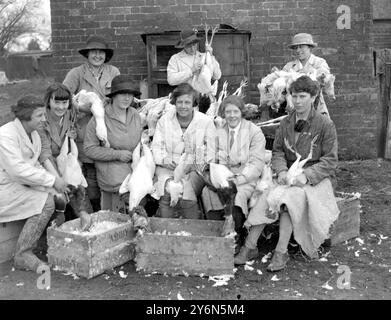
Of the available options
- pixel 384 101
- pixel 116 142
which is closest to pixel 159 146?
pixel 116 142

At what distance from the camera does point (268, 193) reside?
174 inches

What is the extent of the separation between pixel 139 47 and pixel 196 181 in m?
3.76

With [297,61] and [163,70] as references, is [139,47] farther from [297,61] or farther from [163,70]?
[297,61]

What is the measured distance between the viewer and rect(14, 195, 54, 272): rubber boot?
14.1 feet

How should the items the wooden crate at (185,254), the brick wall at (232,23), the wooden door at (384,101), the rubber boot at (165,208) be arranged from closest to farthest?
the wooden crate at (185,254) → the rubber boot at (165,208) → the brick wall at (232,23) → the wooden door at (384,101)

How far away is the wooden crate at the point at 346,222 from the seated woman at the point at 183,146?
1.29m

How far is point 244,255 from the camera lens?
14.4ft

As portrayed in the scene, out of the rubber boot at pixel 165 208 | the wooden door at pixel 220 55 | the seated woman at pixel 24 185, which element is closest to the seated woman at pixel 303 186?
the rubber boot at pixel 165 208

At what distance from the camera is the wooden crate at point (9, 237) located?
4.43m

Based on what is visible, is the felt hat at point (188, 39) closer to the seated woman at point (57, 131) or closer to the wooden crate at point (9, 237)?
the seated woman at point (57, 131)

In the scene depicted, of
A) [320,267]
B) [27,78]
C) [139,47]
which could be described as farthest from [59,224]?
[27,78]

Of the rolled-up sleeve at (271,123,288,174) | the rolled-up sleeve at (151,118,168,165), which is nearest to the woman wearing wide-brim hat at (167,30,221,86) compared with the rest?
the rolled-up sleeve at (151,118,168,165)

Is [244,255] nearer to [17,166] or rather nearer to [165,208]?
[165,208]

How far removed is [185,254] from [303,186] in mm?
1164
